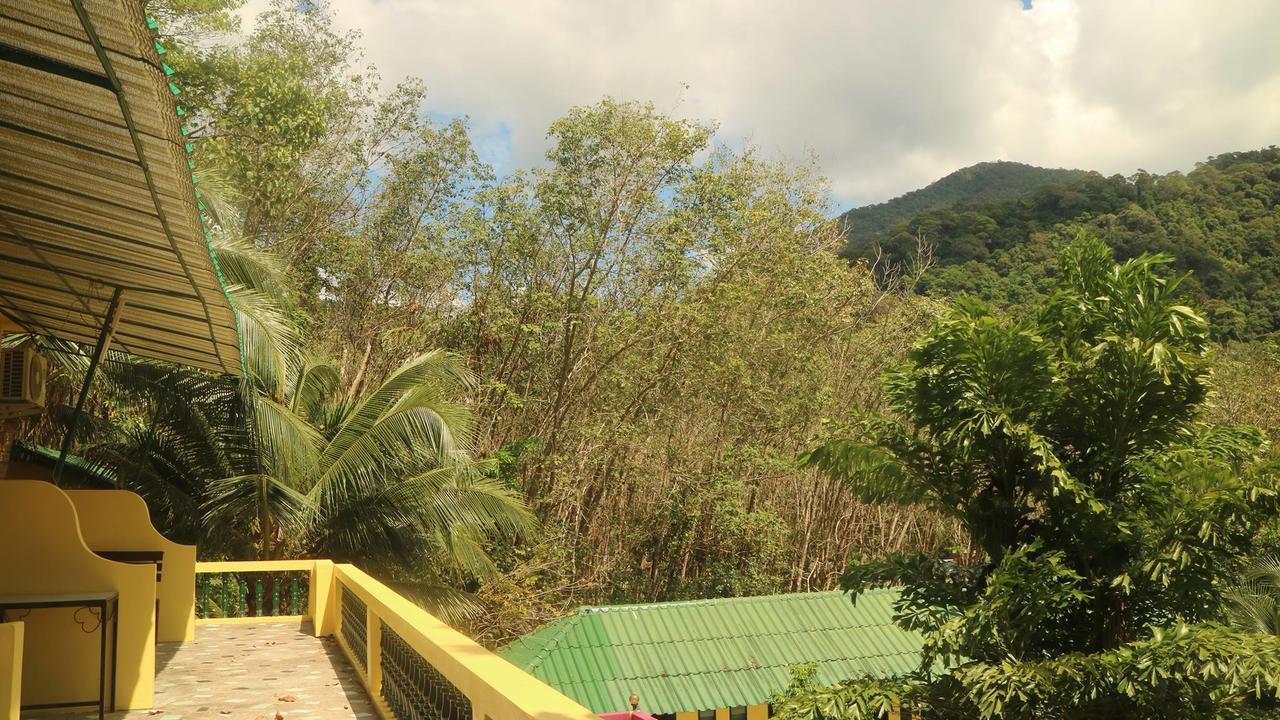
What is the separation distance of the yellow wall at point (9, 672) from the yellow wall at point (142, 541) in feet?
8.89

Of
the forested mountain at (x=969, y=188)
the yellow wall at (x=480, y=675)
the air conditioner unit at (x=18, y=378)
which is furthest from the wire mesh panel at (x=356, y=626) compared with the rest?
the forested mountain at (x=969, y=188)

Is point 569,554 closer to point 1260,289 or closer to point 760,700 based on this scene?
point 760,700

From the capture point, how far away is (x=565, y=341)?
17828mm

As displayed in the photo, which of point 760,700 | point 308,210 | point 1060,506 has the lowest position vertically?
point 760,700

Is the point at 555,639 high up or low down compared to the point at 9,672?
down

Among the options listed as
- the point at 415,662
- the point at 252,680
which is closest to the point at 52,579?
the point at 252,680

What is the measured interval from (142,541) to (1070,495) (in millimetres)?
7030

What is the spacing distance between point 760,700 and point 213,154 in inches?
396

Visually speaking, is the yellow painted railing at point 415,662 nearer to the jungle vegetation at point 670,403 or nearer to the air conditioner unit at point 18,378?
the air conditioner unit at point 18,378

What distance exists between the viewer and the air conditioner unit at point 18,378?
711cm

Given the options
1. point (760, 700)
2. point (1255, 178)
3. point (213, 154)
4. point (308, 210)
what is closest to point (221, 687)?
point (760, 700)

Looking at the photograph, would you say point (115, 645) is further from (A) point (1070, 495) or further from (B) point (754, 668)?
(B) point (754, 668)

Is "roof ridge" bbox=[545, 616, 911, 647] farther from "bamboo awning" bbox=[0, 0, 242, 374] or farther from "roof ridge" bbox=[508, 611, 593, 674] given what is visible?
"bamboo awning" bbox=[0, 0, 242, 374]

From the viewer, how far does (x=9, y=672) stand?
153 inches
